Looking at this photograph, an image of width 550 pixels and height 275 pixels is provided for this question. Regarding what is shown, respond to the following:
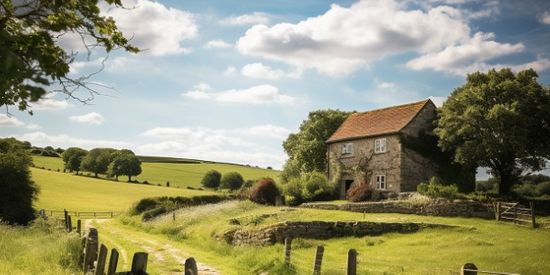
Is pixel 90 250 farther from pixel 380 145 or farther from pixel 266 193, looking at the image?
pixel 380 145

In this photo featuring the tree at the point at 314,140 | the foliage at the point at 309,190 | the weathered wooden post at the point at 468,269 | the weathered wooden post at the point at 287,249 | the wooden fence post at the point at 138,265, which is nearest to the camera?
the wooden fence post at the point at 138,265

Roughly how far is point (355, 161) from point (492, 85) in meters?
13.8

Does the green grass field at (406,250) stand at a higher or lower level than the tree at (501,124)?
lower

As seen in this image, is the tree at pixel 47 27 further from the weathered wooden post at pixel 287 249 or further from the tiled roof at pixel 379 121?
the tiled roof at pixel 379 121

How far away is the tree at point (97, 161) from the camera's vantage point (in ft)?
333

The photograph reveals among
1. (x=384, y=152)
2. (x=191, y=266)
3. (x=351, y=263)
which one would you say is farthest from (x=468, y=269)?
(x=384, y=152)

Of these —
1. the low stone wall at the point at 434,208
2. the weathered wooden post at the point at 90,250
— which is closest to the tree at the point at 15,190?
the low stone wall at the point at 434,208

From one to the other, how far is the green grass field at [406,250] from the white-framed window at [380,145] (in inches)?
467

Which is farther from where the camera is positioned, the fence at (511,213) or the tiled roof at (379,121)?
the tiled roof at (379,121)

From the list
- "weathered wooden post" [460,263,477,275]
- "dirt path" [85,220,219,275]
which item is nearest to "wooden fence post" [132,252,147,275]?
"weathered wooden post" [460,263,477,275]

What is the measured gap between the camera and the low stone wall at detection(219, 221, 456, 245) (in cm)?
2317

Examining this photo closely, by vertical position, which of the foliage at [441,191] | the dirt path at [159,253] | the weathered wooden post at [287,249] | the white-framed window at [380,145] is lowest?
the dirt path at [159,253]

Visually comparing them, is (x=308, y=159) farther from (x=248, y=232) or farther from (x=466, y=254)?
(x=466, y=254)

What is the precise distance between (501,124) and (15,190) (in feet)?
121
